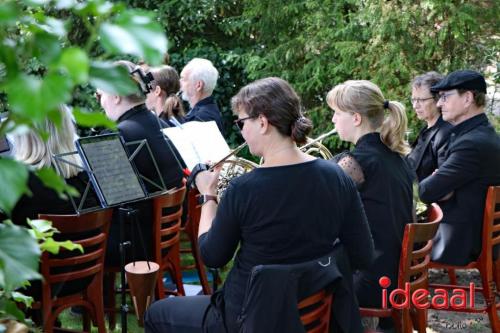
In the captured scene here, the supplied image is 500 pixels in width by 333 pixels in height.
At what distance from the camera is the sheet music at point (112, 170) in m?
3.27

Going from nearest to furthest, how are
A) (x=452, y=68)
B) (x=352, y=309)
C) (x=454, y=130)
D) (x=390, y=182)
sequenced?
(x=352, y=309), (x=390, y=182), (x=454, y=130), (x=452, y=68)

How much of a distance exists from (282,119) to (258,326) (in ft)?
2.53

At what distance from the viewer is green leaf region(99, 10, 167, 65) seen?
2.31ft

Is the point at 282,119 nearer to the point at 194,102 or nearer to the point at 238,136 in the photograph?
the point at 194,102

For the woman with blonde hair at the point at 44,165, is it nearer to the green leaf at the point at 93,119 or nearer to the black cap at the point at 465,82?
the black cap at the point at 465,82

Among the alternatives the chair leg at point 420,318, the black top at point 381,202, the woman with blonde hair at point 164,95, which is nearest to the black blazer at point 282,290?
the black top at point 381,202

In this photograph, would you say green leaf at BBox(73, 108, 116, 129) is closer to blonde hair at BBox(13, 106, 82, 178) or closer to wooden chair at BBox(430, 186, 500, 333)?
blonde hair at BBox(13, 106, 82, 178)

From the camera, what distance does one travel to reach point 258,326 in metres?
2.46

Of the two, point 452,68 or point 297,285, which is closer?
point 297,285

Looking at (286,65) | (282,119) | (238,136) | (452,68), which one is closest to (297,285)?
(282,119)

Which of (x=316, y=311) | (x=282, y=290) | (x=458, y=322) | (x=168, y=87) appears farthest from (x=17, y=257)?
(x=168, y=87)

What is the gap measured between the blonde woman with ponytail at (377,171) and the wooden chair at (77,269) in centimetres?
118

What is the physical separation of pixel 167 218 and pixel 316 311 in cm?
170

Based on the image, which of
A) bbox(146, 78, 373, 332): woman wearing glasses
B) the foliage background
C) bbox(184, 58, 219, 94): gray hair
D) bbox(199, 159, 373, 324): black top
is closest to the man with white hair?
bbox(184, 58, 219, 94): gray hair
